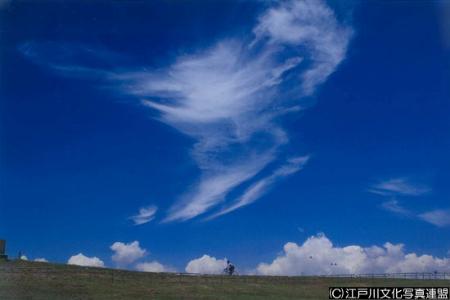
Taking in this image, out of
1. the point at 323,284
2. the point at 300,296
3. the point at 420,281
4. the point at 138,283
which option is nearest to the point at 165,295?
the point at 138,283

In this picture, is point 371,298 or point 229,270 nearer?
point 371,298

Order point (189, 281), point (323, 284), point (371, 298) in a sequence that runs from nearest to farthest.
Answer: point (371, 298)
point (189, 281)
point (323, 284)

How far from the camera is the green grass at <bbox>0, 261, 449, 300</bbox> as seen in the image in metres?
58.0

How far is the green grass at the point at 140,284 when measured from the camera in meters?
58.0

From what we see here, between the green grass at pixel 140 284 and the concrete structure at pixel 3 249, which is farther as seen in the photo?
the concrete structure at pixel 3 249

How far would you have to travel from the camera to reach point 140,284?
66125 mm

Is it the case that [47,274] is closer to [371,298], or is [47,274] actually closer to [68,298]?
[68,298]

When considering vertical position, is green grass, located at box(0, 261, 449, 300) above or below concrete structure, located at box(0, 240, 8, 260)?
below

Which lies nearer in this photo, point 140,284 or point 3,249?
point 140,284

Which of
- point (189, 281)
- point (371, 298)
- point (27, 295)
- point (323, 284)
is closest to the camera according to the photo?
point (371, 298)

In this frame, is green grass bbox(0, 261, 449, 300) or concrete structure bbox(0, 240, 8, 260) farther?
concrete structure bbox(0, 240, 8, 260)

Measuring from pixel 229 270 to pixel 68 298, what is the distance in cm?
3815

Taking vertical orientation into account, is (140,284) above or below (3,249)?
below

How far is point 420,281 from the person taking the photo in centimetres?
8394
